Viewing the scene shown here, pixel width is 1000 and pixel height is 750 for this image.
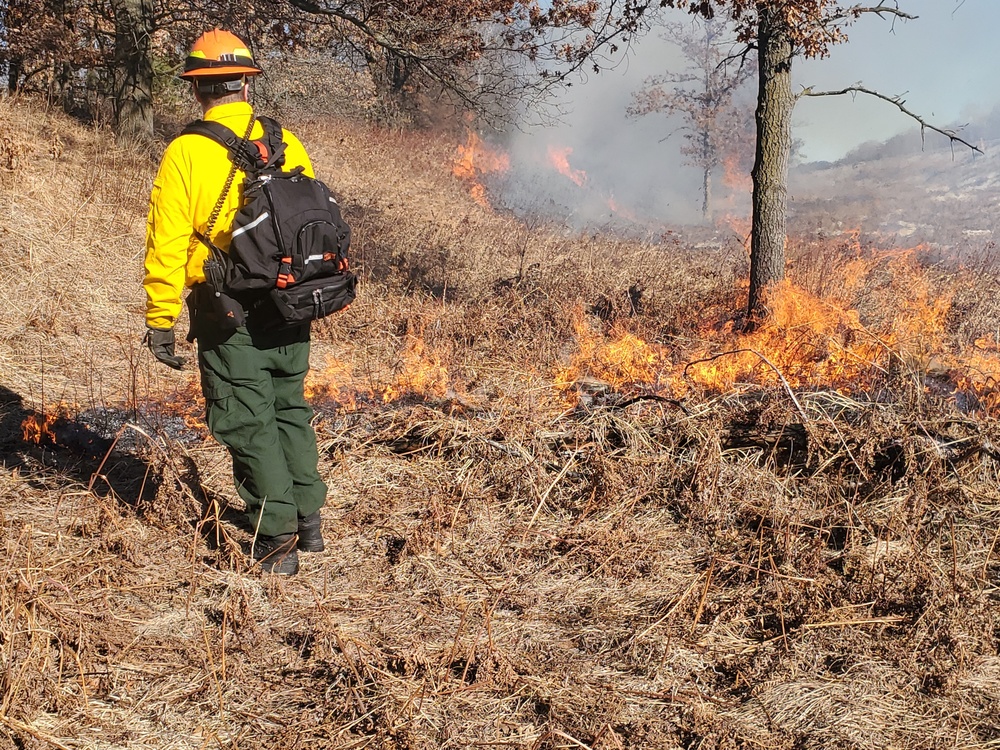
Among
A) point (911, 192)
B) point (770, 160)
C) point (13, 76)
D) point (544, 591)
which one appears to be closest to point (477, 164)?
point (13, 76)

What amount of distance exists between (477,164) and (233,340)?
19.2 m

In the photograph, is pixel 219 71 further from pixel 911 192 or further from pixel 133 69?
pixel 911 192

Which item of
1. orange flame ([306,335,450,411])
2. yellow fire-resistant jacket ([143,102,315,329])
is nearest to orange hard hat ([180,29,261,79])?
yellow fire-resistant jacket ([143,102,315,329])

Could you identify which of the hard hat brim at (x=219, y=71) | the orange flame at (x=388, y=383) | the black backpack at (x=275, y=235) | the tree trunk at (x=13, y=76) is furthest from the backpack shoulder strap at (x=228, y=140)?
the tree trunk at (x=13, y=76)

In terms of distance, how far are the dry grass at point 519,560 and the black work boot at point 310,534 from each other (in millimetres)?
122

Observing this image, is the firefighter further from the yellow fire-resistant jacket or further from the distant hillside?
the distant hillside

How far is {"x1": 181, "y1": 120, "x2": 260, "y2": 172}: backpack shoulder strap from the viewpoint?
127 inches

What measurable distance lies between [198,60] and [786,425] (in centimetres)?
341

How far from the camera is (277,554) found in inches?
142

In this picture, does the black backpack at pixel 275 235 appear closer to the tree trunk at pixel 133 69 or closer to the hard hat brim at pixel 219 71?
the hard hat brim at pixel 219 71

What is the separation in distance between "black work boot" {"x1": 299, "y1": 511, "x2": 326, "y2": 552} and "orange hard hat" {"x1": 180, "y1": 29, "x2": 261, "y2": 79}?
6.61ft

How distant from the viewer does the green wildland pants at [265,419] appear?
11.4 feet

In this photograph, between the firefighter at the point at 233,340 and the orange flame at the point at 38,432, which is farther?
the orange flame at the point at 38,432

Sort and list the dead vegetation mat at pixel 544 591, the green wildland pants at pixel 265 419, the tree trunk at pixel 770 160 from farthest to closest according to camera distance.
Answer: the tree trunk at pixel 770 160 < the green wildland pants at pixel 265 419 < the dead vegetation mat at pixel 544 591
